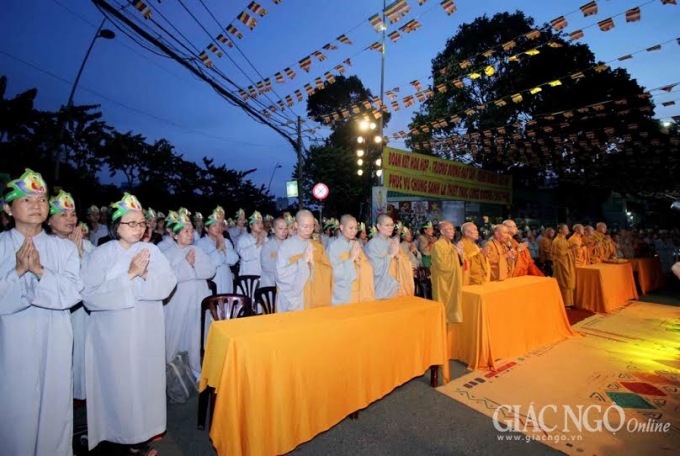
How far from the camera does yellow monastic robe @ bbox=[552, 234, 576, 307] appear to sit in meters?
8.22

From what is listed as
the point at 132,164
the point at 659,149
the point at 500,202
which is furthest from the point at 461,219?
the point at 132,164

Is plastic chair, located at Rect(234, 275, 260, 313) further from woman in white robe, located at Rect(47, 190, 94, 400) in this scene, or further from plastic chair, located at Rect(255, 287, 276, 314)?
woman in white robe, located at Rect(47, 190, 94, 400)

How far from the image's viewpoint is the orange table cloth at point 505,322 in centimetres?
466

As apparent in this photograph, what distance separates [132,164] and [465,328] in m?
16.7

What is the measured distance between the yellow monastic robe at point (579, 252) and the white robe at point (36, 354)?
963 cm

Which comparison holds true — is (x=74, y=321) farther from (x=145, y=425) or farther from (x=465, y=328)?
(x=465, y=328)

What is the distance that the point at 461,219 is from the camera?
1667 centimetres

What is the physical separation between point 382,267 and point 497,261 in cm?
288

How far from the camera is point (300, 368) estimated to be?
281 cm

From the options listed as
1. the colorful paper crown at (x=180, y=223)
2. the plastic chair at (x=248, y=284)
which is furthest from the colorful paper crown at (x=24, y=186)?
the plastic chair at (x=248, y=284)

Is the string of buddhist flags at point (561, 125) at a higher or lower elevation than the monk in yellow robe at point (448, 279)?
higher

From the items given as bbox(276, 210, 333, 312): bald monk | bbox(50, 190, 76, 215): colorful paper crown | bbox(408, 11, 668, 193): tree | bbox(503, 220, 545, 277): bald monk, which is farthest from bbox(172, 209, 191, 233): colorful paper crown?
bbox(408, 11, 668, 193): tree

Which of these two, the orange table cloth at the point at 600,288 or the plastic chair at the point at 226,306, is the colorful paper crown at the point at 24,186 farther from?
the orange table cloth at the point at 600,288

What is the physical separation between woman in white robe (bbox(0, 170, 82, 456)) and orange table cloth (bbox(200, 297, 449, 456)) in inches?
39.5
